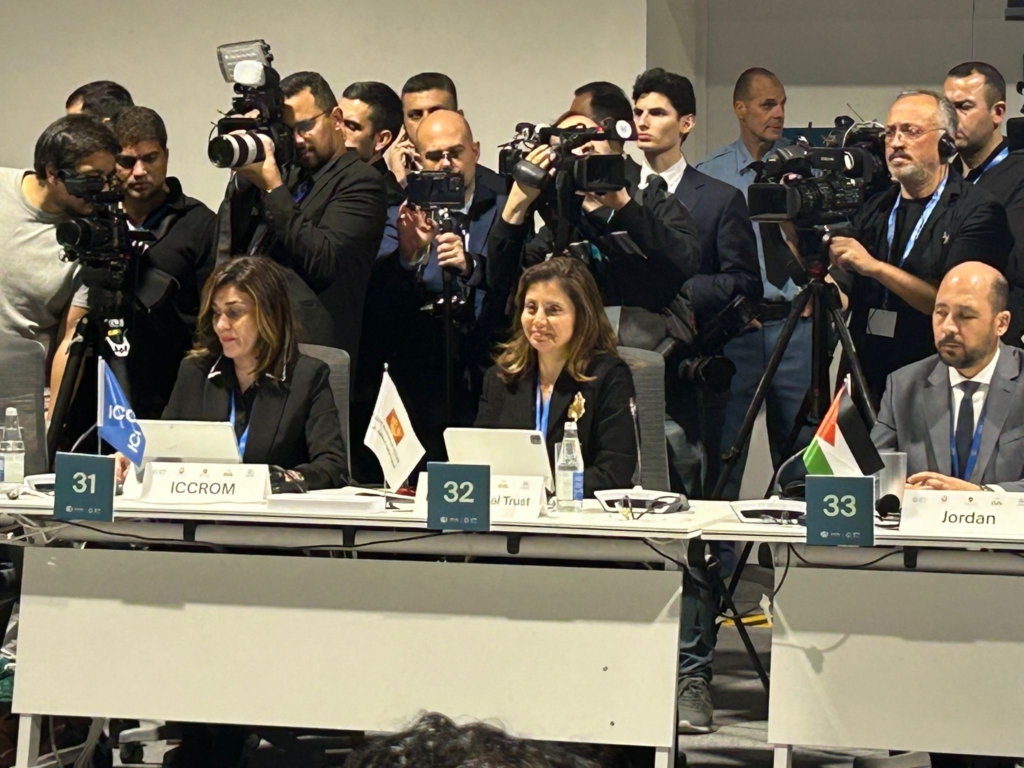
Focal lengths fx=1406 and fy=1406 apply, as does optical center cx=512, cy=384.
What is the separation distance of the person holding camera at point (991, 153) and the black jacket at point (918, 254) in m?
0.06

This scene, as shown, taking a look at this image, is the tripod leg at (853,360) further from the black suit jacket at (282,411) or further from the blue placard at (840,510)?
the black suit jacket at (282,411)

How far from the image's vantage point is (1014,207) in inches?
151

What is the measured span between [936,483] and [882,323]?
1.03m

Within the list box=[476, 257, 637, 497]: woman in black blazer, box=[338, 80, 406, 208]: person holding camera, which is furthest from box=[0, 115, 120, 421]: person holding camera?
box=[476, 257, 637, 497]: woman in black blazer

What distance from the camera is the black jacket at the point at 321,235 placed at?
149 inches

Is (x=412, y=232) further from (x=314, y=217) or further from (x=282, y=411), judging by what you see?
(x=282, y=411)

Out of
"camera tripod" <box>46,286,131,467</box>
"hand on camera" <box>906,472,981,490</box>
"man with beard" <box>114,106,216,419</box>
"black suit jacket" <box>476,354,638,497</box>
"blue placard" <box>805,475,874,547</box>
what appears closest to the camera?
"blue placard" <box>805,475,874,547</box>

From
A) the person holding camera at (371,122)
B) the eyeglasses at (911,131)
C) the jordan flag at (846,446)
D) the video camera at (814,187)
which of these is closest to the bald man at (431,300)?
the person holding camera at (371,122)

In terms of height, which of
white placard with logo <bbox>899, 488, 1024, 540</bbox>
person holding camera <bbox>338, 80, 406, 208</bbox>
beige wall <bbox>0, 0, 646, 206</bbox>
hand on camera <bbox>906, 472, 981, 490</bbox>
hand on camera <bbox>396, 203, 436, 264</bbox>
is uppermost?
beige wall <bbox>0, 0, 646, 206</bbox>

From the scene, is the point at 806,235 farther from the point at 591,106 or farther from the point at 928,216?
the point at 591,106

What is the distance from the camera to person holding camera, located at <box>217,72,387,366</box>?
3.80m

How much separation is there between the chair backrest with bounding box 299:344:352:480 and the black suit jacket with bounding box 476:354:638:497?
340 millimetres

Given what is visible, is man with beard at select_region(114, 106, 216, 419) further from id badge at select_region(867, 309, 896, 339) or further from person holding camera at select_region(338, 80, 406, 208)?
id badge at select_region(867, 309, 896, 339)

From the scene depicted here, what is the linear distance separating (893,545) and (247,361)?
162 centimetres
